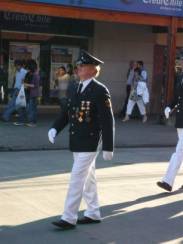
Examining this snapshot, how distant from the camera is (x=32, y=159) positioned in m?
11.8

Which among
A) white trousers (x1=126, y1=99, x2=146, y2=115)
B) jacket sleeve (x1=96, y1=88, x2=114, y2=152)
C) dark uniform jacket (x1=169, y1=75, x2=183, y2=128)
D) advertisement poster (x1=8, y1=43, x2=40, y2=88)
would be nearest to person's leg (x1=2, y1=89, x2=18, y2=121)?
advertisement poster (x1=8, y1=43, x2=40, y2=88)

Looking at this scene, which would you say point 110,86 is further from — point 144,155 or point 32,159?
point 32,159

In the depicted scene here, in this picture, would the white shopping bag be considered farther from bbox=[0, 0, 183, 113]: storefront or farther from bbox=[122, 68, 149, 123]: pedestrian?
bbox=[122, 68, 149, 123]: pedestrian

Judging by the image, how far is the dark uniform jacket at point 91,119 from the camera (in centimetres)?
670

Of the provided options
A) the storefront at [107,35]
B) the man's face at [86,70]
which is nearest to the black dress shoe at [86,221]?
the man's face at [86,70]

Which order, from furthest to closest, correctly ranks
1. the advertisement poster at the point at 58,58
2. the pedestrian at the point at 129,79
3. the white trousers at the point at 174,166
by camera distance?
the advertisement poster at the point at 58,58 → the pedestrian at the point at 129,79 → the white trousers at the point at 174,166

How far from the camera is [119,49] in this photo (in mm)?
21156

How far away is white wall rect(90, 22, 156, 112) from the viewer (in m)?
20.8

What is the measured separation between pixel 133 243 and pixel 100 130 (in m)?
1.23

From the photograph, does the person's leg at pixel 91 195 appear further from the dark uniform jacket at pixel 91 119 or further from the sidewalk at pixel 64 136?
the sidewalk at pixel 64 136

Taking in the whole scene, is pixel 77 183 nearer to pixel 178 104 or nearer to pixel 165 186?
pixel 165 186

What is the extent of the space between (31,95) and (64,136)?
1962 mm

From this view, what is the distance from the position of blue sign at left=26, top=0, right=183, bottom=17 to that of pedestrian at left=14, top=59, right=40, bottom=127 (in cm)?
186

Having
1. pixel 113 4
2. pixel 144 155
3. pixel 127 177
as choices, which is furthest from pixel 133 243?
pixel 113 4
